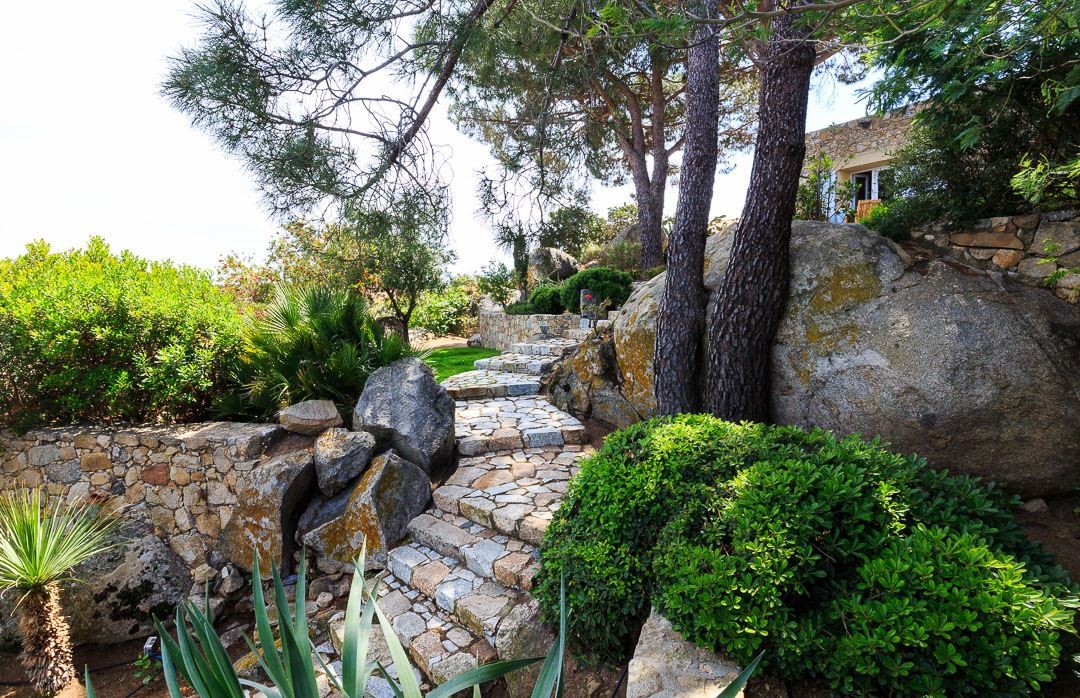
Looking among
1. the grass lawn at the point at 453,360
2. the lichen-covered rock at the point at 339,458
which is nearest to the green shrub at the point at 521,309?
the grass lawn at the point at 453,360

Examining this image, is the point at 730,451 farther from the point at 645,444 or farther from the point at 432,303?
the point at 432,303

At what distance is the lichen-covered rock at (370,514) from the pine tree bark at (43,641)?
1.67 metres

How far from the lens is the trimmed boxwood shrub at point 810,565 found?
1678 millimetres

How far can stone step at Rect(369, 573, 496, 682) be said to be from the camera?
293cm

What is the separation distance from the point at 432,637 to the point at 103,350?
4.17 metres

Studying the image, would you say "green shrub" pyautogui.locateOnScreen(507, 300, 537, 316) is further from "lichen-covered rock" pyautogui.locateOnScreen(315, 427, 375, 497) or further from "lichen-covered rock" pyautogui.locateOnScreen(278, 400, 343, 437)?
"lichen-covered rock" pyautogui.locateOnScreen(315, 427, 375, 497)

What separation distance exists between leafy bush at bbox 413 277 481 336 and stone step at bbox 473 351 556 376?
688cm

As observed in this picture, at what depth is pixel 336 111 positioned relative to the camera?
502cm

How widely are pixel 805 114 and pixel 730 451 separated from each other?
10.5 ft

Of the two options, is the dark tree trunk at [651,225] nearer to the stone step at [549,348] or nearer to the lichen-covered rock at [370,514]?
the stone step at [549,348]

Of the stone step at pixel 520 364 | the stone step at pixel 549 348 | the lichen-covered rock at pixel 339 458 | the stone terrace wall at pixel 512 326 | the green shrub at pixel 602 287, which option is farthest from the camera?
the stone terrace wall at pixel 512 326

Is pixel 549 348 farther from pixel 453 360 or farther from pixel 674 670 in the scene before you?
pixel 674 670

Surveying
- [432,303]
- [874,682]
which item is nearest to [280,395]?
[874,682]

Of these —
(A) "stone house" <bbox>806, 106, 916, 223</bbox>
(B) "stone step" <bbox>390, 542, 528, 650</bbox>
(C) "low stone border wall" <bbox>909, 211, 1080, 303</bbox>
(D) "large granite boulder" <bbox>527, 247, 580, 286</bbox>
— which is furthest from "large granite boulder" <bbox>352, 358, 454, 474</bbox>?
(A) "stone house" <bbox>806, 106, 916, 223</bbox>
